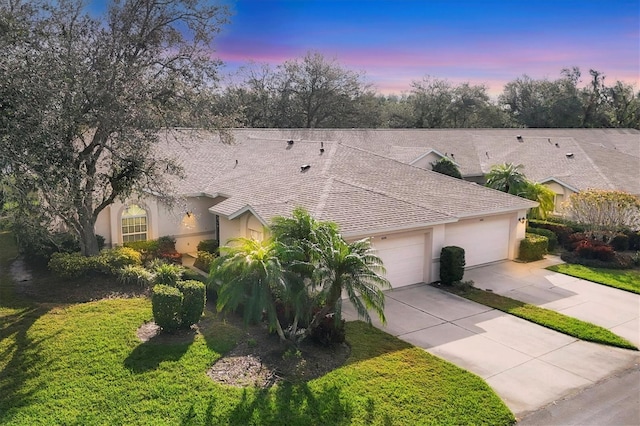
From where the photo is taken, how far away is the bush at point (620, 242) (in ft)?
78.4

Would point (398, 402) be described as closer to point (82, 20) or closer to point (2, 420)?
point (2, 420)

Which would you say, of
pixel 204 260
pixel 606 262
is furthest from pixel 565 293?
pixel 204 260

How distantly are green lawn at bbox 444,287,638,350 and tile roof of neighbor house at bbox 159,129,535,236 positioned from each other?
3.02 m

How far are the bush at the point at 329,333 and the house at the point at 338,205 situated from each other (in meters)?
4.06

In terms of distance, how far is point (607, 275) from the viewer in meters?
20.5

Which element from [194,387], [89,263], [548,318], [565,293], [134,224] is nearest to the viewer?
[194,387]

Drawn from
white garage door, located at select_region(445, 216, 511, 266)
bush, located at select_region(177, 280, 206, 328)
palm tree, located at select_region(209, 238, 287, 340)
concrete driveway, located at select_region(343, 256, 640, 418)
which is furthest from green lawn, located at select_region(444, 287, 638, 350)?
bush, located at select_region(177, 280, 206, 328)

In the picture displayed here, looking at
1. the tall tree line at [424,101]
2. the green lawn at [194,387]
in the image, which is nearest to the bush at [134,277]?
the green lawn at [194,387]

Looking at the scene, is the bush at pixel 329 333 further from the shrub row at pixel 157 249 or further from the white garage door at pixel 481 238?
the shrub row at pixel 157 249

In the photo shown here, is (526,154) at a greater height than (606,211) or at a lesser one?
greater

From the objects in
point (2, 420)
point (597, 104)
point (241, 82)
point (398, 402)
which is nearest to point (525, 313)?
point (398, 402)

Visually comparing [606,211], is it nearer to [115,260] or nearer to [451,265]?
[451,265]

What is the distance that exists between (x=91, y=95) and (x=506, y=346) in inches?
552

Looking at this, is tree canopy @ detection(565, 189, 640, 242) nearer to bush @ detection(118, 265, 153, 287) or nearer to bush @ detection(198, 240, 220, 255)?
bush @ detection(198, 240, 220, 255)
